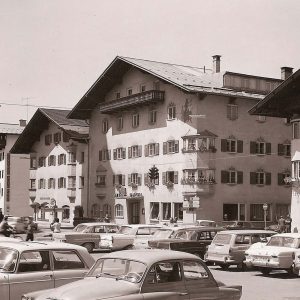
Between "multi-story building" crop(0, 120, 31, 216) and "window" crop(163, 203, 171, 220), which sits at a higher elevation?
"multi-story building" crop(0, 120, 31, 216)

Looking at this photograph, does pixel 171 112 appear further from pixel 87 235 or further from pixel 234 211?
pixel 87 235

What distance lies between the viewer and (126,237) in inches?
1188

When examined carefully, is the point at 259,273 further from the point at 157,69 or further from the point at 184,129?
the point at 157,69

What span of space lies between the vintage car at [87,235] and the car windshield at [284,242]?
10946 millimetres

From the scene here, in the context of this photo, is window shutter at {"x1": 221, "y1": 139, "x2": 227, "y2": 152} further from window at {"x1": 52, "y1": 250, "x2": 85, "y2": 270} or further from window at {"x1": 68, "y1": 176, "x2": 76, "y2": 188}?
window at {"x1": 52, "y1": 250, "x2": 85, "y2": 270}

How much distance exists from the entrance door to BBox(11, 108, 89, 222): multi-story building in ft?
23.8

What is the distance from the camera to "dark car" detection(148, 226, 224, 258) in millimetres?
24297

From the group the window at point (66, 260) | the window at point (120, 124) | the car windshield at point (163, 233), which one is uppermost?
the window at point (120, 124)

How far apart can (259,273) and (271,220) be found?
30.5 metres

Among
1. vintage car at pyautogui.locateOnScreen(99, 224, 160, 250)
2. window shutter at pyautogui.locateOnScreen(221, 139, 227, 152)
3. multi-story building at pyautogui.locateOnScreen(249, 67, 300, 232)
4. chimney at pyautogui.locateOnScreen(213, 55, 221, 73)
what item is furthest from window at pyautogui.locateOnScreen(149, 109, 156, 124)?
vintage car at pyautogui.locateOnScreen(99, 224, 160, 250)

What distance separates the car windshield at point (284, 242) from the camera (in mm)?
Answer: 21156

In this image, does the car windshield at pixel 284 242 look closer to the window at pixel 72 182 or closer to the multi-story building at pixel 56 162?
the multi-story building at pixel 56 162

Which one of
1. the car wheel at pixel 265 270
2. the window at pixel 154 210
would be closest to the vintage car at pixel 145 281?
the car wheel at pixel 265 270

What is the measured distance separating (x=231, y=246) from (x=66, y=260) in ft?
38.9
